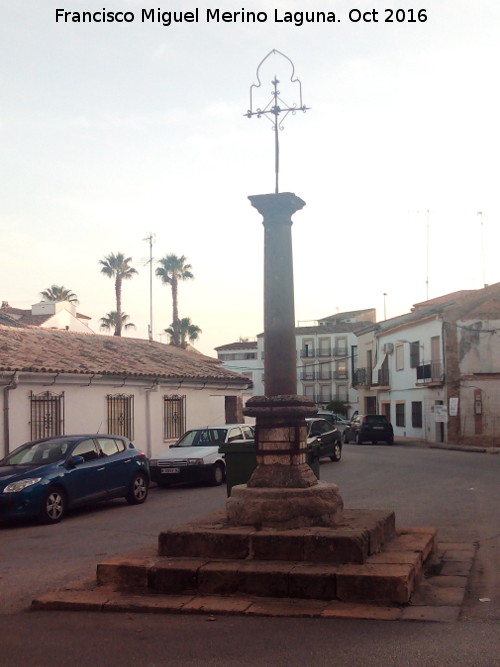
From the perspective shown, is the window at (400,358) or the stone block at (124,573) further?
the window at (400,358)

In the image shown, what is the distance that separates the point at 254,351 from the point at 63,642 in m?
87.1

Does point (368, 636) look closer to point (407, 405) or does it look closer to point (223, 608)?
point (223, 608)

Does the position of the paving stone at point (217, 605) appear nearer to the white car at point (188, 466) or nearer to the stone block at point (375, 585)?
the stone block at point (375, 585)

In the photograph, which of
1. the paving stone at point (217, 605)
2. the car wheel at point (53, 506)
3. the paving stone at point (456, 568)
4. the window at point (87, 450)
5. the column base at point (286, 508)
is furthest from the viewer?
the window at point (87, 450)

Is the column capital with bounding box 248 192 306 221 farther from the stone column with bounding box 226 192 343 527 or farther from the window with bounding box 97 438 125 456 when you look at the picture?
the window with bounding box 97 438 125 456

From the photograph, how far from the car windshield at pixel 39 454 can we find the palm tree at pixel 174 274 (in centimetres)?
4348

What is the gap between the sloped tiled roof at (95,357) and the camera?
2031cm

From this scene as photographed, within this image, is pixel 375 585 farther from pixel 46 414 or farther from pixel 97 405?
pixel 97 405

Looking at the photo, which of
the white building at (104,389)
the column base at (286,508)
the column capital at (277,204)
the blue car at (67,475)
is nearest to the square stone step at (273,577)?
the column base at (286,508)

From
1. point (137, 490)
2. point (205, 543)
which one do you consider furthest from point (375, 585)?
point (137, 490)

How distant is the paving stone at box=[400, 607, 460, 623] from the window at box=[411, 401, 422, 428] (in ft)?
124

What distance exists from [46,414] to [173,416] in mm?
5971

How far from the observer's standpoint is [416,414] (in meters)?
44.5

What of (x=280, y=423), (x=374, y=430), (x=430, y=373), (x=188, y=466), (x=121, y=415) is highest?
(x=430, y=373)
